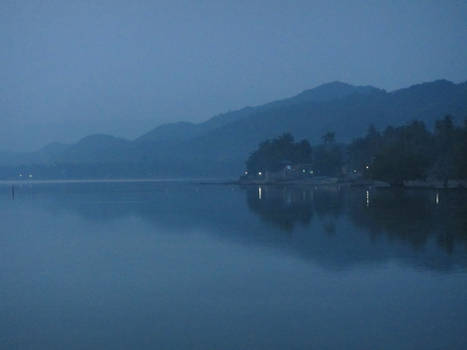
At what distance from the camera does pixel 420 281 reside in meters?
10.5

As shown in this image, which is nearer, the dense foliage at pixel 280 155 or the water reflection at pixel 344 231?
the water reflection at pixel 344 231

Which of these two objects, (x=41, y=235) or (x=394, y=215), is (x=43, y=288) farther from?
(x=394, y=215)

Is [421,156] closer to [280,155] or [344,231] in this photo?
[344,231]

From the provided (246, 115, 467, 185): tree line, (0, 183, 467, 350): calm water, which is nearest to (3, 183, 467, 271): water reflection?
(0, 183, 467, 350): calm water

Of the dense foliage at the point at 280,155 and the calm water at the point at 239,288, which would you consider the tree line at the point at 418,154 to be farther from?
the calm water at the point at 239,288

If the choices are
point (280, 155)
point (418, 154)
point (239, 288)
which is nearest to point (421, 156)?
point (418, 154)

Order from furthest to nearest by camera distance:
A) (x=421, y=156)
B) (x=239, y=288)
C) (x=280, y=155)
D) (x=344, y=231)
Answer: (x=280, y=155)
(x=421, y=156)
(x=344, y=231)
(x=239, y=288)

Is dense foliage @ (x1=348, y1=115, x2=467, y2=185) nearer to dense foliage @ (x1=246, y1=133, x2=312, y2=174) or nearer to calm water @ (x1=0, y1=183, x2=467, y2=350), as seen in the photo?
calm water @ (x1=0, y1=183, x2=467, y2=350)

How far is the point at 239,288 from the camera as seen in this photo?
10.4 meters

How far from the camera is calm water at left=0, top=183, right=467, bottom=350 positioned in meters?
7.39

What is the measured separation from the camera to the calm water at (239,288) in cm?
739

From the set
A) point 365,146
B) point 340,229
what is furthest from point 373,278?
point 365,146

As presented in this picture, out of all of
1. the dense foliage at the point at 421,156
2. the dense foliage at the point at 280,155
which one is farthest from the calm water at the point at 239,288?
the dense foliage at the point at 280,155

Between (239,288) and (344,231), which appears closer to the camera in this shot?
(239,288)
